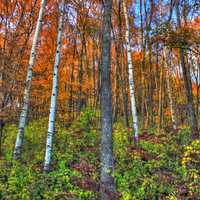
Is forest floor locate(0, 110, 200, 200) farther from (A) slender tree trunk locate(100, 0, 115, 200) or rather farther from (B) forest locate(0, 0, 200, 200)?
(A) slender tree trunk locate(100, 0, 115, 200)

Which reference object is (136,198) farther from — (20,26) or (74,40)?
(74,40)

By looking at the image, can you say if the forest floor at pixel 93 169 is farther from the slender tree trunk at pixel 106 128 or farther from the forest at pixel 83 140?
the slender tree trunk at pixel 106 128

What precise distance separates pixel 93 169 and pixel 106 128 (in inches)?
78.6

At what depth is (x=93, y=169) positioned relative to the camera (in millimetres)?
7234

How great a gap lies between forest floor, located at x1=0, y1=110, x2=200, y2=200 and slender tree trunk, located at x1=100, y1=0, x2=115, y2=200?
0.26 metres

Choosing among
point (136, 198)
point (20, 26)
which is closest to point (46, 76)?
point (20, 26)

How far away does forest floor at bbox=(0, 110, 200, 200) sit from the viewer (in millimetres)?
5613

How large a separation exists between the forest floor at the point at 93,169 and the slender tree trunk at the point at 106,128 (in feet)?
0.85

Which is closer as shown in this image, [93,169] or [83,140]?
[93,169]

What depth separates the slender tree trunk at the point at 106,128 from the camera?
5.50 m

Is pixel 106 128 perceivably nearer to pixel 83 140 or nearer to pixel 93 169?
pixel 93 169

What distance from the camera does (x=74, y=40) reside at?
1739 cm

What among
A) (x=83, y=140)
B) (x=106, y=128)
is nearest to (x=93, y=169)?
(x=106, y=128)

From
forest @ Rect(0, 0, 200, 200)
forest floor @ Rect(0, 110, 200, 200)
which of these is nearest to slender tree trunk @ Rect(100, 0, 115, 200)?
forest @ Rect(0, 0, 200, 200)
